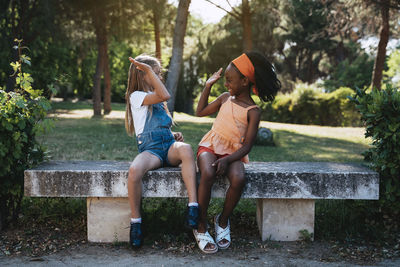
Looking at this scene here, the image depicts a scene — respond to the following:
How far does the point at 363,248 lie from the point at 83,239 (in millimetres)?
2262

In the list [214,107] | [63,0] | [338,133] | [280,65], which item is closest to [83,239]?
[214,107]

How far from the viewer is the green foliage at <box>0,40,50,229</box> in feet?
10.7

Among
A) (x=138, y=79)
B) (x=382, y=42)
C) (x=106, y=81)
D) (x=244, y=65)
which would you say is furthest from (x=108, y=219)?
(x=106, y=81)

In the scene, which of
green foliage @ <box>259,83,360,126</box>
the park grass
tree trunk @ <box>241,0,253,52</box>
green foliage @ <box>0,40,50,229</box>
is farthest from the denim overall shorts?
green foliage @ <box>259,83,360,126</box>

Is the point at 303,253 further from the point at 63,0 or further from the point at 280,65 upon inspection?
the point at 280,65

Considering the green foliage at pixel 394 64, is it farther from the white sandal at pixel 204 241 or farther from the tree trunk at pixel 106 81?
the white sandal at pixel 204 241

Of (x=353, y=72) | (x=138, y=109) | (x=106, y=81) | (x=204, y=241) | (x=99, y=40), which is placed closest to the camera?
(x=204, y=241)

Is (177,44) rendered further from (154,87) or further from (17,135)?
(17,135)

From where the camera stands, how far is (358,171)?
11.1 feet

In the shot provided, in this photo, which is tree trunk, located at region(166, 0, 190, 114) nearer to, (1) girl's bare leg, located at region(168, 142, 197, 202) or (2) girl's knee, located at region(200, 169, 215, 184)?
(1) girl's bare leg, located at region(168, 142, 197, 202)

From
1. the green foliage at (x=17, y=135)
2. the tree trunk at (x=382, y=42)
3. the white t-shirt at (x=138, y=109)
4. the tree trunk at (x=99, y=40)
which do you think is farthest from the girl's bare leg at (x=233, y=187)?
the tree trunk at (x=99, y=40)

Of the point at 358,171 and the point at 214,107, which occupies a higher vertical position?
the point at 214,107

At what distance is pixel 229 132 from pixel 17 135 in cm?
168

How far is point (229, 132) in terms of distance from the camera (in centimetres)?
346
